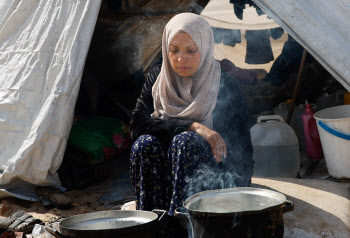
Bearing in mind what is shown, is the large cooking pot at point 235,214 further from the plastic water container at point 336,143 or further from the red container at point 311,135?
the red container at point 311,135

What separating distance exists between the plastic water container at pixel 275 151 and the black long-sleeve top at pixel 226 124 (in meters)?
1.02

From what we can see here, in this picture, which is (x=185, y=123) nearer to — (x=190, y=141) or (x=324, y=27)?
(x=190, y=141)

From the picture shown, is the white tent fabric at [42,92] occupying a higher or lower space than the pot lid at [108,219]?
Answer: higher

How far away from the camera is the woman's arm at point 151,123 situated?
7.38 feet

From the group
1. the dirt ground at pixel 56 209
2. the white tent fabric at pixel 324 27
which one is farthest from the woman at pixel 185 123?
the dirt ground at pixel 56 209

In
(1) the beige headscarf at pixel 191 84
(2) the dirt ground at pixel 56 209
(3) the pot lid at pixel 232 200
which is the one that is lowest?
(2) the dirt ground at pixel 56 209

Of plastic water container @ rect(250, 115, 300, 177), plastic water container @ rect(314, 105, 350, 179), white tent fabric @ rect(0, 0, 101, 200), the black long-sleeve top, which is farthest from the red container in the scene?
white tent fabric @ rect(0, 0, 101, 200)

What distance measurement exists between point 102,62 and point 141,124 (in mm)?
2109

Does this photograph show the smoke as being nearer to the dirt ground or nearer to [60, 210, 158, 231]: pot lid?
[60, 210, 158, 231]: pot lid

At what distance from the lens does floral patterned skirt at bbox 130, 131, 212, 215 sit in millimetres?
2049

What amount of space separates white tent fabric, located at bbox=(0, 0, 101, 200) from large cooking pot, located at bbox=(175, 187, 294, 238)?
4.66 feet

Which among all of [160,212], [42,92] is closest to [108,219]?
[160,212]

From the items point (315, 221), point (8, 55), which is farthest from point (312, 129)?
point (8, 55)

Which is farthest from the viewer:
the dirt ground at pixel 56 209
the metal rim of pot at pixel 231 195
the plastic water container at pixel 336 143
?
the plastic water container at pixel 336 143
